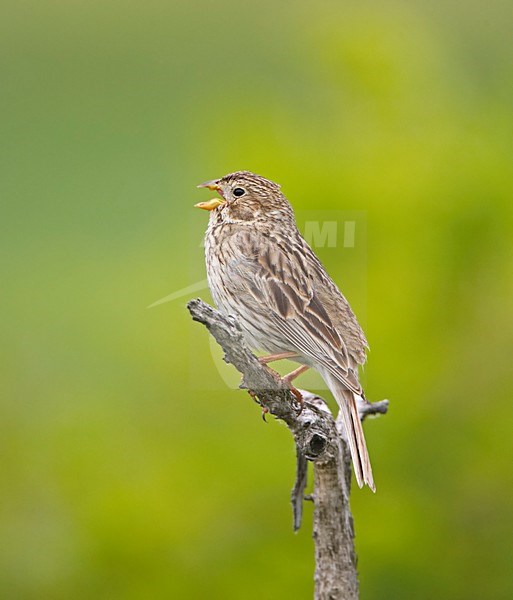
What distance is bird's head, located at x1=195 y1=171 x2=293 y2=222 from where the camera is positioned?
461 centimetres

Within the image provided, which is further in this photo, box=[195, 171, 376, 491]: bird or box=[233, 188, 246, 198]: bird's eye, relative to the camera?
box=[233, 188, 246, 198]: bird's eye

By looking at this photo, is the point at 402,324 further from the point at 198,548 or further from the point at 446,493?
the point at 198,548

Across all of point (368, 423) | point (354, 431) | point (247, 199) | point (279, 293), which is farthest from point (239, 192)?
point (368, 423)

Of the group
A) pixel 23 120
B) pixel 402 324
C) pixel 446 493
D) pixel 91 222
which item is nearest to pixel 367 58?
pixel 402 324

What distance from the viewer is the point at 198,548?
5910mm

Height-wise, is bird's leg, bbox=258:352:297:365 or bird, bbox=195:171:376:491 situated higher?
bird, bbox=195:171:376:491

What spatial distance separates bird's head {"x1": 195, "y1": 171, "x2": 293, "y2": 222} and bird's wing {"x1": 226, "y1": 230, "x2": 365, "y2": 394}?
0.55 feet

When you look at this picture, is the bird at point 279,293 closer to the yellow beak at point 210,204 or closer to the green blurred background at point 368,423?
the yellow beak at point 210,204

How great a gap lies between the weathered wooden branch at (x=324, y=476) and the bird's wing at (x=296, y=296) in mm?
165

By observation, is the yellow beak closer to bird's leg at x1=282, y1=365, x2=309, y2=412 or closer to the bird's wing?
the bird's wing

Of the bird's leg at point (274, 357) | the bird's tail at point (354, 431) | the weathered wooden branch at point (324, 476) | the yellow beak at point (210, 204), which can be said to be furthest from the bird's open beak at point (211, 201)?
the bird's tail at point (354, 431)

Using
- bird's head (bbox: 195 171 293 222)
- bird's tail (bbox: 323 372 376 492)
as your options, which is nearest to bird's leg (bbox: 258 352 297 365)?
bird's tail (bbox: 323 372 376 492)

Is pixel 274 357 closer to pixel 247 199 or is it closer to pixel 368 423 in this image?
pixel 247 199

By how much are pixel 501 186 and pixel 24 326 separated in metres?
8.23
